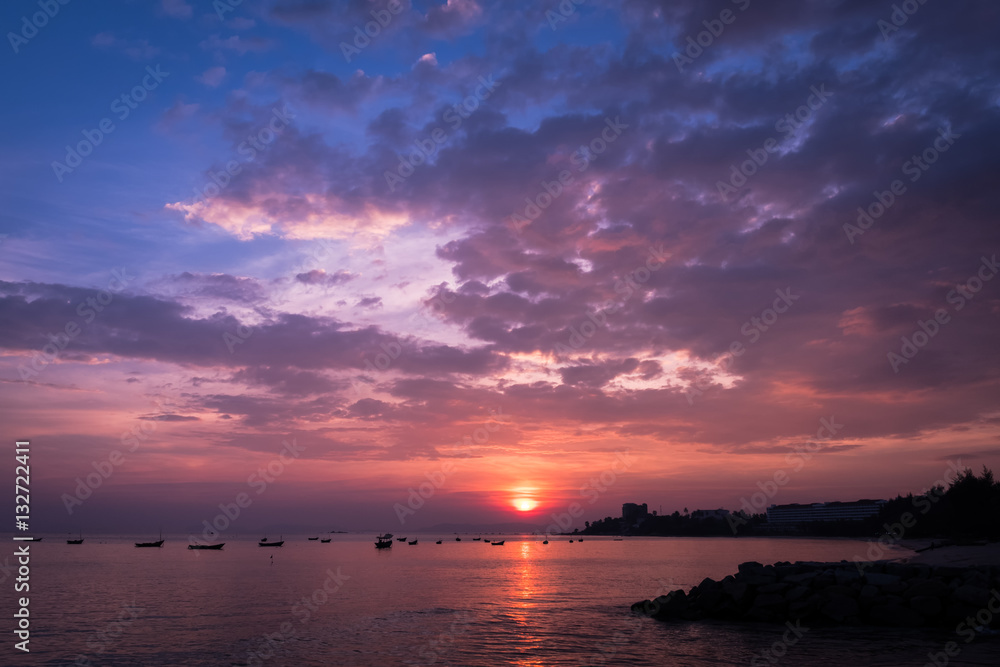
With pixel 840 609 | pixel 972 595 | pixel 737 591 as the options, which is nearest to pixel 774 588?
pixel 737 591

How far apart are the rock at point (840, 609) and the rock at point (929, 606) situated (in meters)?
2.77

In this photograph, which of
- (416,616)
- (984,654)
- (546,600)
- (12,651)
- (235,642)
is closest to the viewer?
(984,654)

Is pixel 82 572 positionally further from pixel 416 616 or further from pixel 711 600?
pixel 711 600

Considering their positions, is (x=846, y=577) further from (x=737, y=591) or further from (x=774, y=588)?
(x=737, y=591)

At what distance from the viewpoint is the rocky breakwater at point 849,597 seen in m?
Answer: 32.7

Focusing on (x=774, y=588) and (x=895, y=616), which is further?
(x=774, y=588)

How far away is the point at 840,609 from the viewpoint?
34562 millimetres

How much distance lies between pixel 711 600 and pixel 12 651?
124ft

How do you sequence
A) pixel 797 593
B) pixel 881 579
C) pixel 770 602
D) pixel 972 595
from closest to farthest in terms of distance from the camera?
1. pixel 972 595
2. pixel 881 579
3. pixel 797 593
4. pixel 770 602

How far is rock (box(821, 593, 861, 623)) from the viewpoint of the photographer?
34.4m

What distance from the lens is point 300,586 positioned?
2623 inches

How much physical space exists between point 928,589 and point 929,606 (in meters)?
1.07

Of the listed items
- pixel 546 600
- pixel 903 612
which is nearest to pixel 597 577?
pixel 546 600

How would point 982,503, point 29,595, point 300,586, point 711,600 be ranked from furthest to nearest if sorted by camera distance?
1. point 982,503
2. point 300,586
3. point 29,595
4. point 711,600
